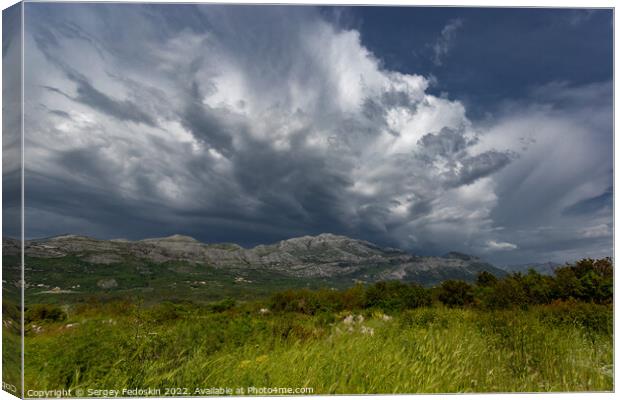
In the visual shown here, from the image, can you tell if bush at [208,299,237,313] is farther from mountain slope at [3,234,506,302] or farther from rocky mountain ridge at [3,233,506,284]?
rocky mountain ridge at [3,233,506,284]

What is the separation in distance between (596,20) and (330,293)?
613cm

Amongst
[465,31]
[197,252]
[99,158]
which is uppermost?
[465,31]

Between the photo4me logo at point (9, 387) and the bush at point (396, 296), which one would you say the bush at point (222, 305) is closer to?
the bush at point (396, 296)

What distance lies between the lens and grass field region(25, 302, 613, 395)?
5863 mm

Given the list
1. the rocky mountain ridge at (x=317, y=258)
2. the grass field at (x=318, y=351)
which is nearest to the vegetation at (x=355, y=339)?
the grass field at (x=318, y=351)

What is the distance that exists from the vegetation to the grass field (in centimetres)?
2

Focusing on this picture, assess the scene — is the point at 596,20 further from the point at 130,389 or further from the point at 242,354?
the point at 130,389

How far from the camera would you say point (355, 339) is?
6.55 meters

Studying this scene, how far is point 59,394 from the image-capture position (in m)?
5.84

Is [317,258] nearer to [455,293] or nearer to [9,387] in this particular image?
[455,293]

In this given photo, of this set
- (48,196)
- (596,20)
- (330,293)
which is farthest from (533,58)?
(48,196)

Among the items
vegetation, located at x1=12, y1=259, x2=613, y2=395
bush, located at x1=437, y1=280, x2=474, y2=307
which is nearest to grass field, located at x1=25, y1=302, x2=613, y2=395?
vegetation, located at x1=12, y1=259, x2=613, y2=395

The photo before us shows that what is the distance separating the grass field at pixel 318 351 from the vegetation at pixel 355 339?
16 millimetres

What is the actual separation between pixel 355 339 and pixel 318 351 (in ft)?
2.20
